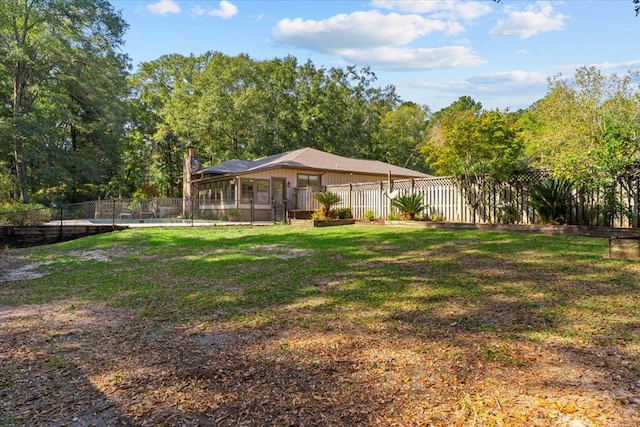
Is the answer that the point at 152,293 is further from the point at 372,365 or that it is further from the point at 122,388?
the point at 372,365

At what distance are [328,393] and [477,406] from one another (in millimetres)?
875

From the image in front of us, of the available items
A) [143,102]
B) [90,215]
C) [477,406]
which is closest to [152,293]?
[477,406]

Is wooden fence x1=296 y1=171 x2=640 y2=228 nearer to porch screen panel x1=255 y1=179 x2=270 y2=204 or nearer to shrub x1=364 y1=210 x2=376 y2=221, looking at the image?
shrub x1=364 y1=210 x2=376 y2=221

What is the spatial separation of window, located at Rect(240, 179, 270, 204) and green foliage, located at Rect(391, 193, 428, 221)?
11.4 meters

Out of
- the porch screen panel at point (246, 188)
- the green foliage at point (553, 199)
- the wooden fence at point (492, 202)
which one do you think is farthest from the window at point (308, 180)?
the green foliage at point (553, 199)

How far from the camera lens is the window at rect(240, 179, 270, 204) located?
77.0ft

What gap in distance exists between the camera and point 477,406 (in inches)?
91.4

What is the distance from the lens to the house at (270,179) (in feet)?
75.9

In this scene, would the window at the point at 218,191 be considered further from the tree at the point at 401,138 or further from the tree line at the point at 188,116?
the tree at the point at 401,138

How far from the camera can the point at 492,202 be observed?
39.6 ft

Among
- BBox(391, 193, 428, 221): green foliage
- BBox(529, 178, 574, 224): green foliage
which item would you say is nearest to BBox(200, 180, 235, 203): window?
BBox(391, 193, 428, 221): green foliage

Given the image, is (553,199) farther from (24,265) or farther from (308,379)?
(24,265)

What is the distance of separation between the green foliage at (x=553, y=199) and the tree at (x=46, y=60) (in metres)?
28.7

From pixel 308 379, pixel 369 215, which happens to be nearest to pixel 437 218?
pixel 369 215
